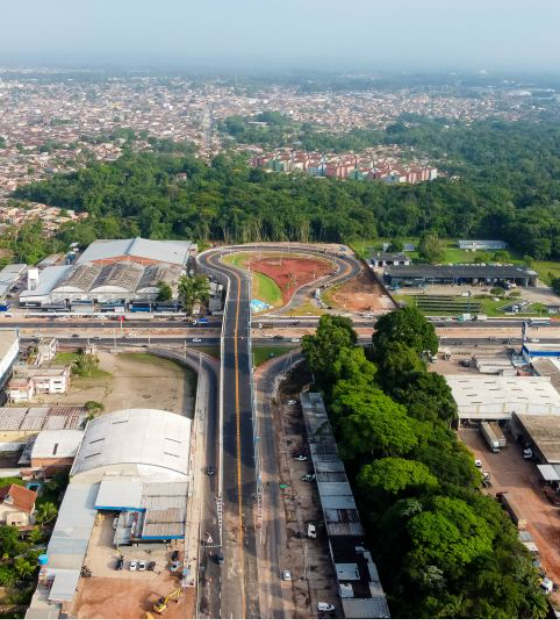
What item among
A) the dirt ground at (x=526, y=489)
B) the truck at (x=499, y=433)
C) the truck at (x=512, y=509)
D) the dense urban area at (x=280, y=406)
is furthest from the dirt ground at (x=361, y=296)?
the truck at (x=512, y=509)

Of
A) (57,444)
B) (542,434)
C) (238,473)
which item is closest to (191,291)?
(57,444)

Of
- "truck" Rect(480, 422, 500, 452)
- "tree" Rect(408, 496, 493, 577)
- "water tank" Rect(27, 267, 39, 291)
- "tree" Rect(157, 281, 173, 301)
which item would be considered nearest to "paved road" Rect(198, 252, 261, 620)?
"tree" Rect(157, 281, 173, 301)

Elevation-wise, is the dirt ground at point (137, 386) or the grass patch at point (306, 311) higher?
the grass patch at point (306, 311)

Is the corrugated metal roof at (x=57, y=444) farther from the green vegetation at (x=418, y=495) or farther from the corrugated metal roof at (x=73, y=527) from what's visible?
the green vegetation at (x=418, y=495)

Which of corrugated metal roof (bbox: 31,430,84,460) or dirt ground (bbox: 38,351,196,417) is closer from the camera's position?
corrugated metal roof (bbox: 31,430,84,460)

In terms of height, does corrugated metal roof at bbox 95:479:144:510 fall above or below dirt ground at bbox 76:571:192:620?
above

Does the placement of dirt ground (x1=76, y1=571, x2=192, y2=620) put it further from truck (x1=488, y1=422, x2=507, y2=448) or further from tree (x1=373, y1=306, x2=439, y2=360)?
tree (x1=373, y1=306, x2=439, y2=360)

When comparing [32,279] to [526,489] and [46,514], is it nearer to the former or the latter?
[46,514]
